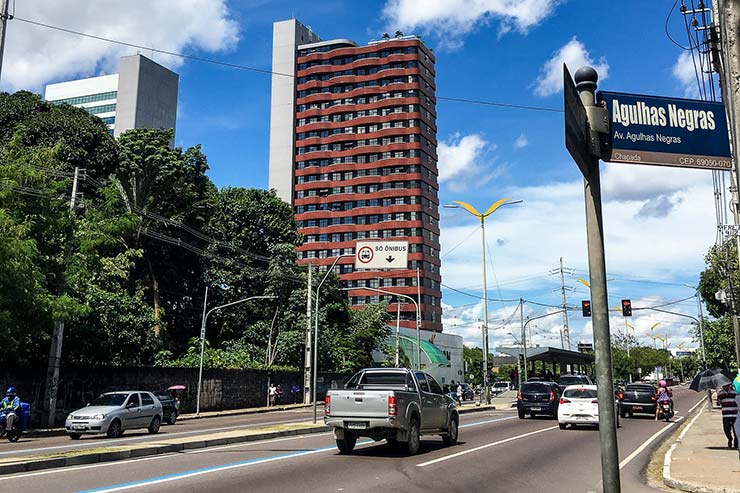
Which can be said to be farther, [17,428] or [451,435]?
[17,428]

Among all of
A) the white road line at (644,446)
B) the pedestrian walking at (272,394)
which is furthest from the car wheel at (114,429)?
the pedestrian walking at (272,394)

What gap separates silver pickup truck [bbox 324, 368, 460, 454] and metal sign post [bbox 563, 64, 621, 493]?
423 inches

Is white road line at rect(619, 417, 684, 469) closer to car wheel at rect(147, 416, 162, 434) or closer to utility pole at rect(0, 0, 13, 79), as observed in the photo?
car wheel at rect(147, 416, 162, 434)

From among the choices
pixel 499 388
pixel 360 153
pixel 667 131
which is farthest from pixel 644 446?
pixel 360 153

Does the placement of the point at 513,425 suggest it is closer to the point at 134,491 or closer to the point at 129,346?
the point at 134,491

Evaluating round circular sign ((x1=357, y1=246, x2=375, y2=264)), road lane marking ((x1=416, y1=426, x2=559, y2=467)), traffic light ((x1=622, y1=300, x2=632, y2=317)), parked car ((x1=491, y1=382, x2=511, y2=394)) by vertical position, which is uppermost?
round circular sign ((x1=357, y1=246, x2=375, y2=264))

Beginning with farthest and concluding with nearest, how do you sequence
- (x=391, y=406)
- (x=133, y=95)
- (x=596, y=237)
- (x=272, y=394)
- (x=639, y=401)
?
(x=133, y=95) → (x=272, y=394) → (x=639, y=401) → (x=391, y=406) → (x=596, y=237)

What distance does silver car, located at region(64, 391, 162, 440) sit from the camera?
2125 centimetres

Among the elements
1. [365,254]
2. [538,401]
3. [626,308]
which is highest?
[365,254]

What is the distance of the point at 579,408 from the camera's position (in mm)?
23656

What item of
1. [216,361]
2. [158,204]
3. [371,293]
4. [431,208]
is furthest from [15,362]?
[431,208]

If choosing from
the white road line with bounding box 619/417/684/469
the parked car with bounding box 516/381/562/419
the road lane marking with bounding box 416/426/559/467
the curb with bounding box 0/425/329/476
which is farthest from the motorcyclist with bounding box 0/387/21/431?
the parked car with bounding box 516/381/562/419

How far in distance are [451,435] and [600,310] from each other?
14588mm

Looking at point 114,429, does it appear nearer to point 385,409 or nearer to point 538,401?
point 385,409
